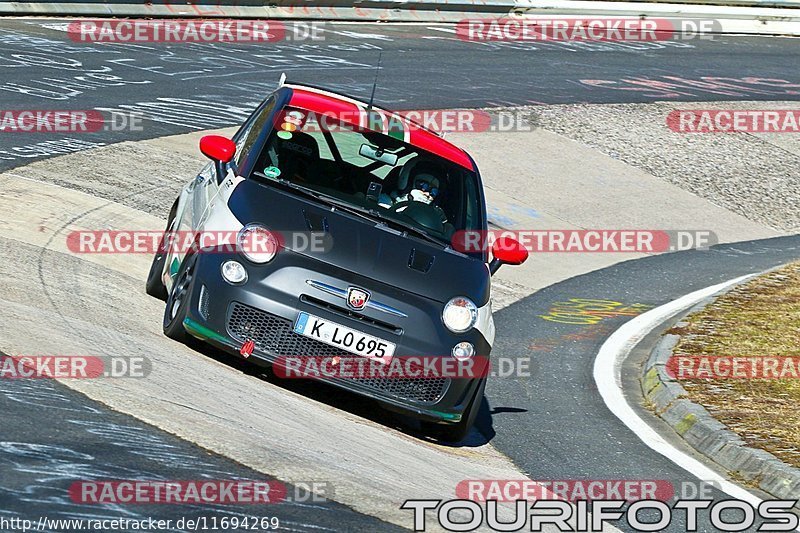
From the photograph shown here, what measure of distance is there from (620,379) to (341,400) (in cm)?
287

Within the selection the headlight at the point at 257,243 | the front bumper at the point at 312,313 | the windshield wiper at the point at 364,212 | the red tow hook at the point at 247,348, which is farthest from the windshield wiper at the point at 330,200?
the red tow hook at the point at 247,348

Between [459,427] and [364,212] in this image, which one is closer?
[459,427]

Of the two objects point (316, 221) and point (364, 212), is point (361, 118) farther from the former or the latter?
point (316, 221)

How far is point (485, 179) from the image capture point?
1584 cm

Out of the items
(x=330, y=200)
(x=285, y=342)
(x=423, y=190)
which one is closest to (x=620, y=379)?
(x=423, y=190)

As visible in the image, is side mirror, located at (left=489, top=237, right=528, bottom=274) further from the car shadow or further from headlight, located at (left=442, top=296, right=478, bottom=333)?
the car shadow

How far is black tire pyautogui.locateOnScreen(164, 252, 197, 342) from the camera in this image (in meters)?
7.34

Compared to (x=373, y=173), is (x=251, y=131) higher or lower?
higher

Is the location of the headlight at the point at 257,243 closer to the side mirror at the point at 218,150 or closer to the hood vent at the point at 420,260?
the hood vent at the point at 420,260

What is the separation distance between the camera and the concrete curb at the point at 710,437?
7.28m

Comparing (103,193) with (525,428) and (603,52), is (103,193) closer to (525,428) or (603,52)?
(525,428)

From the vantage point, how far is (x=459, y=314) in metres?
7.27

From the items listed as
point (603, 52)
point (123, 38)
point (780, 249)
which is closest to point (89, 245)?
point (780, 249)

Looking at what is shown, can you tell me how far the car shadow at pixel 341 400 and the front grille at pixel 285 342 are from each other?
0.24 meters
